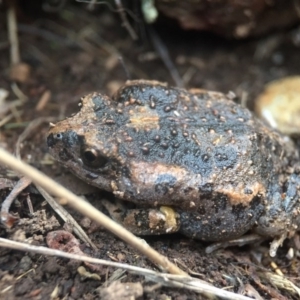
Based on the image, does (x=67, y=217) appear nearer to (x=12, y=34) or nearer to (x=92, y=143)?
(x=92, y=143)

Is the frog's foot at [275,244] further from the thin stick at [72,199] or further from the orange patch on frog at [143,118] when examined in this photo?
the orange patch on frog at [143,118]

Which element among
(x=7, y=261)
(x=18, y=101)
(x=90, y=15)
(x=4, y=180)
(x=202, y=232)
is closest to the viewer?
(x=7, y=261)

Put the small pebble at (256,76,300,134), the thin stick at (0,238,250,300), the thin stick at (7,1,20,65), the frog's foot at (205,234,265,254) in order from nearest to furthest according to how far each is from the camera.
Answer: the thin stick at (0,238,250,300)
the frog's foot at (205,234,265,254)
the small pebble at (256,76,300,134)
the thin stick at (7,1,20,65)

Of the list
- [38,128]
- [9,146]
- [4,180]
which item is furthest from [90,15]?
[4,180]

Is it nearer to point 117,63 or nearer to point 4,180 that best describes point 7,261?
point 4,180

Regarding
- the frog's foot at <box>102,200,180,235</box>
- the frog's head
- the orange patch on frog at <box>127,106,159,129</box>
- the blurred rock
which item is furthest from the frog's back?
the blurred rock

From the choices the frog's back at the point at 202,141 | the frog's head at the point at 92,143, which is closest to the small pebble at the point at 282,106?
the frog's back at the point at 202,141

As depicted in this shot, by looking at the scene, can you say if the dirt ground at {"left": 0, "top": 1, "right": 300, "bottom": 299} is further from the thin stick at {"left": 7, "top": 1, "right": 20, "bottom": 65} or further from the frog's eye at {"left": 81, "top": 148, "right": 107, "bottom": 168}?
the frog's eye at {"left": 81, "top": 148, "right": 107, "bottom": 168}

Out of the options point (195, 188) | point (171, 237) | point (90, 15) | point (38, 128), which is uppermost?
point (90, 15)
